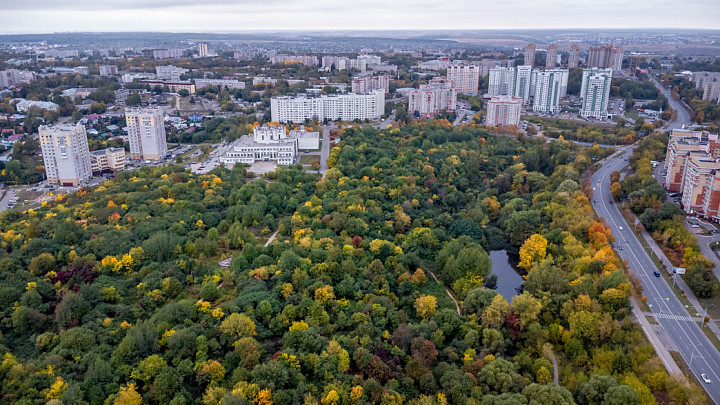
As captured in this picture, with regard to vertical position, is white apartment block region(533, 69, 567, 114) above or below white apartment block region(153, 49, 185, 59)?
below

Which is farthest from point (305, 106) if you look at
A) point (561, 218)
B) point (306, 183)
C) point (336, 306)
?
point (336, 306)

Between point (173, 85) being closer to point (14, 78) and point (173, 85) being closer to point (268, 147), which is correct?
point (14, 78)

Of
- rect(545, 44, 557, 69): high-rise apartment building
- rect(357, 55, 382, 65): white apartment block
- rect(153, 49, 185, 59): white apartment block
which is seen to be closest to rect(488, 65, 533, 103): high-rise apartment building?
rect(545, 44, 557, 69): high-rise apartment building

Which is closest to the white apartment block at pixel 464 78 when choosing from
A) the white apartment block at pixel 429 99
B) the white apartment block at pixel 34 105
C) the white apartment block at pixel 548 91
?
the white apartment block at pixel 548 91

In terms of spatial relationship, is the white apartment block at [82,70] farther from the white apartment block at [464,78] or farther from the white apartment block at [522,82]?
the white apartment block at [522,82]

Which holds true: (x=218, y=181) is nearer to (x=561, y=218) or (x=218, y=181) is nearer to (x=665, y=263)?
(x=561, y=218)

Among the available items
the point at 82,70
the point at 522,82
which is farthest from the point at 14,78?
the point at 522,82

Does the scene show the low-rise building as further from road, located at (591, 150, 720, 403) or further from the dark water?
road, located at (591, 150, 720, 403)
